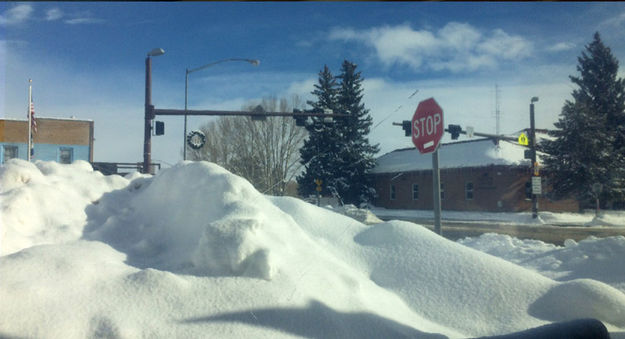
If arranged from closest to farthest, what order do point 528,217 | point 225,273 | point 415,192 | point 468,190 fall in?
point 225,273, point 528,217, point 468,190, point 415,192

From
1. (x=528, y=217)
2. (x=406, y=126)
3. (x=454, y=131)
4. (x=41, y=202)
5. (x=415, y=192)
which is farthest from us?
(x=415, y=192)

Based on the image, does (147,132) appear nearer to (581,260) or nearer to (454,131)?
(454,131)

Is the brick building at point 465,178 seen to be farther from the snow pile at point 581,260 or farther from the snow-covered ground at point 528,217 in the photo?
the snow pile at point 581,260

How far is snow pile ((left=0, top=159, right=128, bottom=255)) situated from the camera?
4.18 meters


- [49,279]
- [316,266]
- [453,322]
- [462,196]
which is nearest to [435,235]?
[453,322]

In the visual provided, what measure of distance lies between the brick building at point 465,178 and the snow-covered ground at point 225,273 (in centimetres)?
2392

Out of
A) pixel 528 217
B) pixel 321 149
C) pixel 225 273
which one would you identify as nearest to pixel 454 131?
pixel 321 149

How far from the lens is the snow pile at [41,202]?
13.7ft

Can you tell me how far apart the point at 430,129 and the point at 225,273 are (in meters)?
2.83

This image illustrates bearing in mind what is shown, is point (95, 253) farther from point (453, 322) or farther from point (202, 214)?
point (453, 322)

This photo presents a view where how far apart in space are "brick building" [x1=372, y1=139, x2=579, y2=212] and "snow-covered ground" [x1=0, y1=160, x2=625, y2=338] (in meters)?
23.9

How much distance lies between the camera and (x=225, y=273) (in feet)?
12.3

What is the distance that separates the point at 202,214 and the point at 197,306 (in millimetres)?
1161

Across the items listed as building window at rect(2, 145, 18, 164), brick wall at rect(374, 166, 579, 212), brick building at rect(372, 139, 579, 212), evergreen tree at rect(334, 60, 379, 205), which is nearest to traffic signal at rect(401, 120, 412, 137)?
evergreen tree at rect(334, 60, 379, 205)
